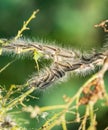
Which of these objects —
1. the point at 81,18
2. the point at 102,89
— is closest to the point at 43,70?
the point at 102,89

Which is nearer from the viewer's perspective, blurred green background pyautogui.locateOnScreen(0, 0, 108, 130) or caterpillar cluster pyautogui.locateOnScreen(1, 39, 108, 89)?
caterpillar cluster pyautogui.locateOnScreen(1, 39, 108, 89)

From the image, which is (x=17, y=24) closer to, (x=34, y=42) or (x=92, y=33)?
(x=92, y=33)

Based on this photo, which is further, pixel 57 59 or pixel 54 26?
pixel 54 26

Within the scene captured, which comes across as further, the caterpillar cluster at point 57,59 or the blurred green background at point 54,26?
the blurred green background at point 54,26
